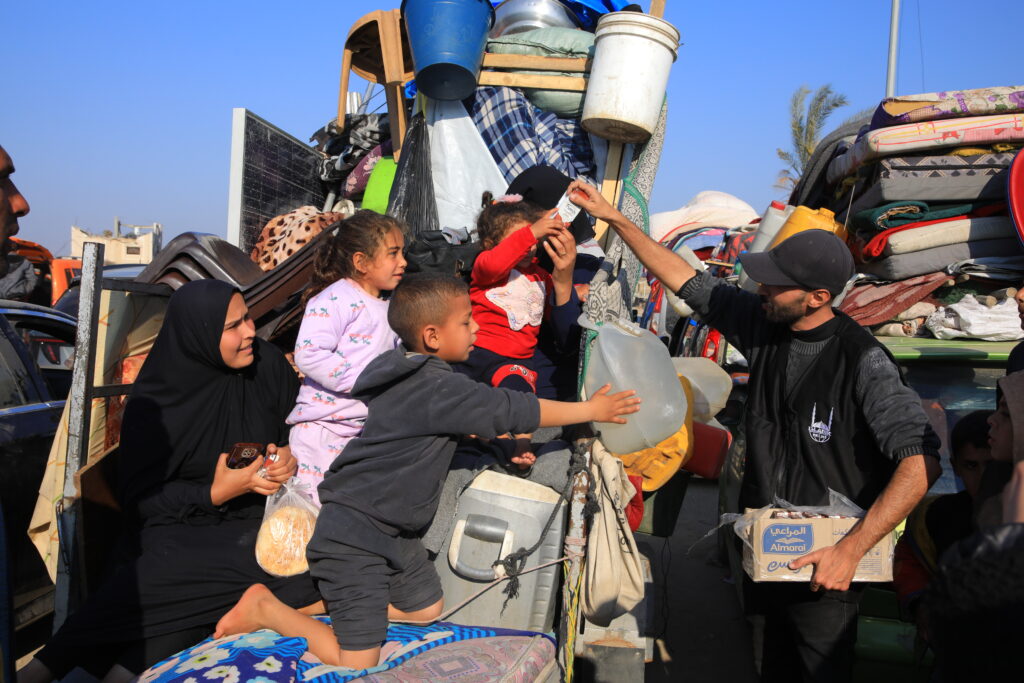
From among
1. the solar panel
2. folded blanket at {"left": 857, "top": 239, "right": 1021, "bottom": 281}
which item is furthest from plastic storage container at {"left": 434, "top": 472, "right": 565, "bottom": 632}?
the solar panel

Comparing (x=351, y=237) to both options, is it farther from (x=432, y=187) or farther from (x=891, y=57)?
(x=891, y=57)

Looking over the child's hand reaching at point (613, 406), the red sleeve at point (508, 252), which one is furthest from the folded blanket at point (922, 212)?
the child's hand reaching at point (613, 406)

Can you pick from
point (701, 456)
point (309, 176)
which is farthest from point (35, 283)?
point (701, 456)

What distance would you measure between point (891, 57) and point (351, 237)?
1204 cm

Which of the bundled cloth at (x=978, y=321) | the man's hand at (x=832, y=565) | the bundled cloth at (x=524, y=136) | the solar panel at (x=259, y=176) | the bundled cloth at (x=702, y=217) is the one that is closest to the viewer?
the man's hand at (x=832, y=565)

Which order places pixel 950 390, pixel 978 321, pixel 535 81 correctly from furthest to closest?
1. pixel 535 81
2. pixel 978 321
3. pixel 950 390

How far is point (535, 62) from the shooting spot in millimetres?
4770

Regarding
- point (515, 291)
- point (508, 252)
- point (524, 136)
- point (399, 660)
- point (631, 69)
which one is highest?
point (631, 69)

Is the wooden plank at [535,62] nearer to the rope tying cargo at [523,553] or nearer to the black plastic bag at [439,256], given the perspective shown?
the black plastic bag at [439,256]

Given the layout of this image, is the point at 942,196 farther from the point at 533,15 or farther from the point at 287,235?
the point at 287,235

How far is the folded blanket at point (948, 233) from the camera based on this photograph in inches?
166

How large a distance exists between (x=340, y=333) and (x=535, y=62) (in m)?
2.65

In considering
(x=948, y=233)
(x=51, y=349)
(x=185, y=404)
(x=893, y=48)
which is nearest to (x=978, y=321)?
(x=948, y=233)

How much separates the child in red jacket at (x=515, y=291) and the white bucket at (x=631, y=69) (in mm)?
1219
